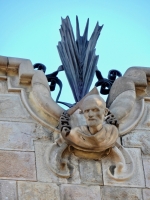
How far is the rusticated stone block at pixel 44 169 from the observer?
30.2 feet

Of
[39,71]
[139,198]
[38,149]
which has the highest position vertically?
[39,71]

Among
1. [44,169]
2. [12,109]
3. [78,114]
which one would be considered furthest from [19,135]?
[78,114]

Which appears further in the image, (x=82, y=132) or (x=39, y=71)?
(x=39, y=71)

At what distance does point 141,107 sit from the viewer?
10273mm

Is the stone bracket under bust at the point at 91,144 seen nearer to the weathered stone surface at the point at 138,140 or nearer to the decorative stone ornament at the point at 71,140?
the decorative stone ornament at the point at 71,140

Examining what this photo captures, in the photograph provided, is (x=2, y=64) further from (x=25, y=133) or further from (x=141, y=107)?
(x=141, y=107)

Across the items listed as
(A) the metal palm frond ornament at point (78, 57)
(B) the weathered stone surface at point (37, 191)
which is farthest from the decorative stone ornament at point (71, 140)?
(A) the metal palm frond ornament at point (78, 57)

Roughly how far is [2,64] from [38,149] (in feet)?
4.31

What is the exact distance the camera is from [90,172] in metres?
9.35

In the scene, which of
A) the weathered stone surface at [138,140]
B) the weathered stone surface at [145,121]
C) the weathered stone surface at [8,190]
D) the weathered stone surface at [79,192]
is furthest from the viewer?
the weathered stone surface at [145,121]

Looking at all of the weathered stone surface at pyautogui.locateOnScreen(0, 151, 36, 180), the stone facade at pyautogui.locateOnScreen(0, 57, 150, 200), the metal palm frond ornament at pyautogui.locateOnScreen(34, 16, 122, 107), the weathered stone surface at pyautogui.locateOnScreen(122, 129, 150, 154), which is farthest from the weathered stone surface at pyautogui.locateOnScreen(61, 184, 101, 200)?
the metal palm frond ornament at pyautogui.locateOnScreen(34, 16, 122, 107)

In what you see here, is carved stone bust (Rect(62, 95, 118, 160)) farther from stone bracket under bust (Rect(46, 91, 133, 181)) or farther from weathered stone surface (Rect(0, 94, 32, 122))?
weathered stone surface (Rect(0, 94, 32, 122))

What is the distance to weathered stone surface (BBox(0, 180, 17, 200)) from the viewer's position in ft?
29.2

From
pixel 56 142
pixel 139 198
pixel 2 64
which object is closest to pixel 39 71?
pixel 2 64
